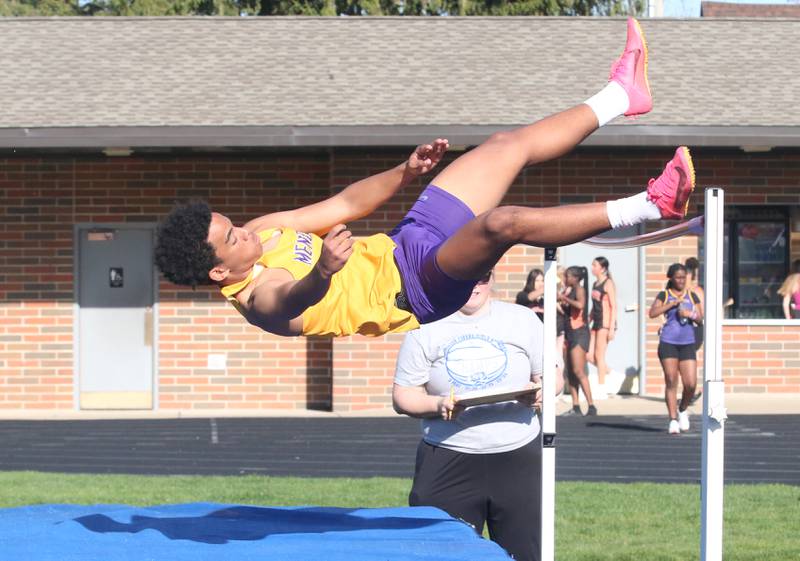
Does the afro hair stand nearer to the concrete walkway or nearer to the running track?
the running track

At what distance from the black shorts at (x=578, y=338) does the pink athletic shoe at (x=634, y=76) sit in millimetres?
8014

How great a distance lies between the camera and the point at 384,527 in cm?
599

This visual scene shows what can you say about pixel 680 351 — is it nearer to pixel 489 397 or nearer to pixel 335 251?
pixel 489 397

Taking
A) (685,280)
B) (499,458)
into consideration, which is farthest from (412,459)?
(499,458)

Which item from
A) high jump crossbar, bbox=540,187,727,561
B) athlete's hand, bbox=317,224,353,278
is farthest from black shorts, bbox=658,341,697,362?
athlete's hand, bbox=317,224,353,278

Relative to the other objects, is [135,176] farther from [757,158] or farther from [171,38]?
[757,158]

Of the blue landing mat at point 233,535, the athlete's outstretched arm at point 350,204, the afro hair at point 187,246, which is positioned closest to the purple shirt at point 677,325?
the blue landing mat at point 233,535

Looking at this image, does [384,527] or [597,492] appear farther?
[597,492]

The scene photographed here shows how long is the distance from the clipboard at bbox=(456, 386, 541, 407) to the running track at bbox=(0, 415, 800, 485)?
4801 mm

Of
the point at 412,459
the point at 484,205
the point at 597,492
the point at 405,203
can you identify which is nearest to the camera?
the point at 484,205

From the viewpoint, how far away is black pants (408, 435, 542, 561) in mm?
6102

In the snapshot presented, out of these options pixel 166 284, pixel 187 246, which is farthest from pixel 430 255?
pixel 166 284

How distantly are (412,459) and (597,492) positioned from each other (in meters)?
2.49

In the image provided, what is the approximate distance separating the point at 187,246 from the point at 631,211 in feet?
6.24
